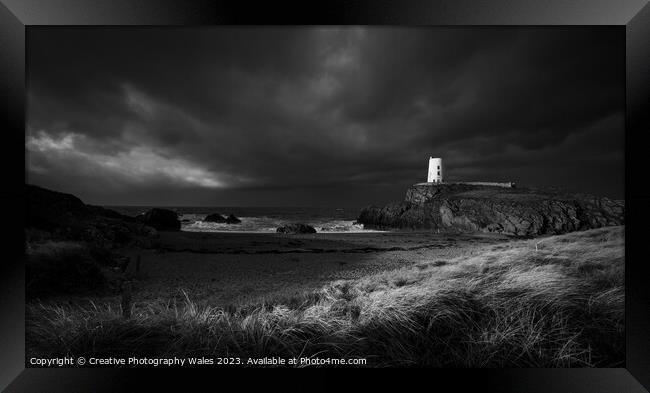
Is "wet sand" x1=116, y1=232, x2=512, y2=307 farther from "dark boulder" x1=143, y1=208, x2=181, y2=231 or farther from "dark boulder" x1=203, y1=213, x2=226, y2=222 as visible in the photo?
"dark boulder" x1=203, y1=213, x2=226, y2=222

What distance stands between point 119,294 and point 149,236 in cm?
333

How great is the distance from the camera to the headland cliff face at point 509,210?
3.00 m

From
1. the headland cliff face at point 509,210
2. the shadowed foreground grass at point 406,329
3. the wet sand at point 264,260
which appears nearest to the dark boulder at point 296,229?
the wet sand at point 264,260

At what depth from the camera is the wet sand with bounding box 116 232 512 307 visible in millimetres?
3713

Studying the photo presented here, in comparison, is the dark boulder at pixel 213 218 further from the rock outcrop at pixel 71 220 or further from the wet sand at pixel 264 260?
the rock outcrop at pixel 71 220

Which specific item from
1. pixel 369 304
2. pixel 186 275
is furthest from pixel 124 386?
pixel 186 275

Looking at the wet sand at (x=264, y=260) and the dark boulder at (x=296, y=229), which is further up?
the dark boulder at (x=296, y=229)

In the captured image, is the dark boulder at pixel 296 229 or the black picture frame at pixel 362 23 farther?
the dark boulder at pixel 296 229

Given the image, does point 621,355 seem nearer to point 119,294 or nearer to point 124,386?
point 124,386

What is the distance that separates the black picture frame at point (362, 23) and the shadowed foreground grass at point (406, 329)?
0.40 feet

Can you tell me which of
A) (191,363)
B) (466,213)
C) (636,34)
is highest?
(636,34)

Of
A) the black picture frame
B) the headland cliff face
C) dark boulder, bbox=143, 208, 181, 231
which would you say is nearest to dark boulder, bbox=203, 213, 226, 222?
dark boulder, bbox=143, 208, 181, 231

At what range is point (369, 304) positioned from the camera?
212 cm

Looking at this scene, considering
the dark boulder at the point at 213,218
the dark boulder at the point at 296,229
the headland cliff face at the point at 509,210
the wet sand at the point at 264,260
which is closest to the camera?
the headland cliff face at the point at 509,210
